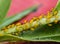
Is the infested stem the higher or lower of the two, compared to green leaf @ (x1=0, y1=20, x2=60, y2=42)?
higher

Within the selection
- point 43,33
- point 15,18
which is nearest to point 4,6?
point 15,18

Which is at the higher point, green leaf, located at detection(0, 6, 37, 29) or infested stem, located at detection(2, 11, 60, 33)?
green leaf, located at detection(0, 6, 37, 29)

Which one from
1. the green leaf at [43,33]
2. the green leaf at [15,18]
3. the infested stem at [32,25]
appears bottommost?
the green leaf at [43,33]

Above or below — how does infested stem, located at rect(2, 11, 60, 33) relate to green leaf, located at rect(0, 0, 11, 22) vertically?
below

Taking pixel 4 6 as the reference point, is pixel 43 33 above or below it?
below

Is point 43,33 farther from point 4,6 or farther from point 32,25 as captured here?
point 4,6

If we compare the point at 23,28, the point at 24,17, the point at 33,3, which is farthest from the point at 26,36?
the point at 33,3

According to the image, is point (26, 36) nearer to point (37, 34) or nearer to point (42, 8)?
point (37, 34)

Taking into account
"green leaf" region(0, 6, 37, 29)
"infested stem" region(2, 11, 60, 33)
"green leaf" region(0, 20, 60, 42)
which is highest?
"green leaf" region(0, 6, 37, 29)

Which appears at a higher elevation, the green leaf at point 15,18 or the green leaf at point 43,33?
the green leaf at point 15,18

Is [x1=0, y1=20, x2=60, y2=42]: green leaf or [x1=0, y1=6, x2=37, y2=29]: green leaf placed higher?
[x1=0, y1=6, x2=37, y2=29]: green leaf

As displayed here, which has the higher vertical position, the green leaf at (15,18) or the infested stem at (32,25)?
the green leaf at (15,18)
